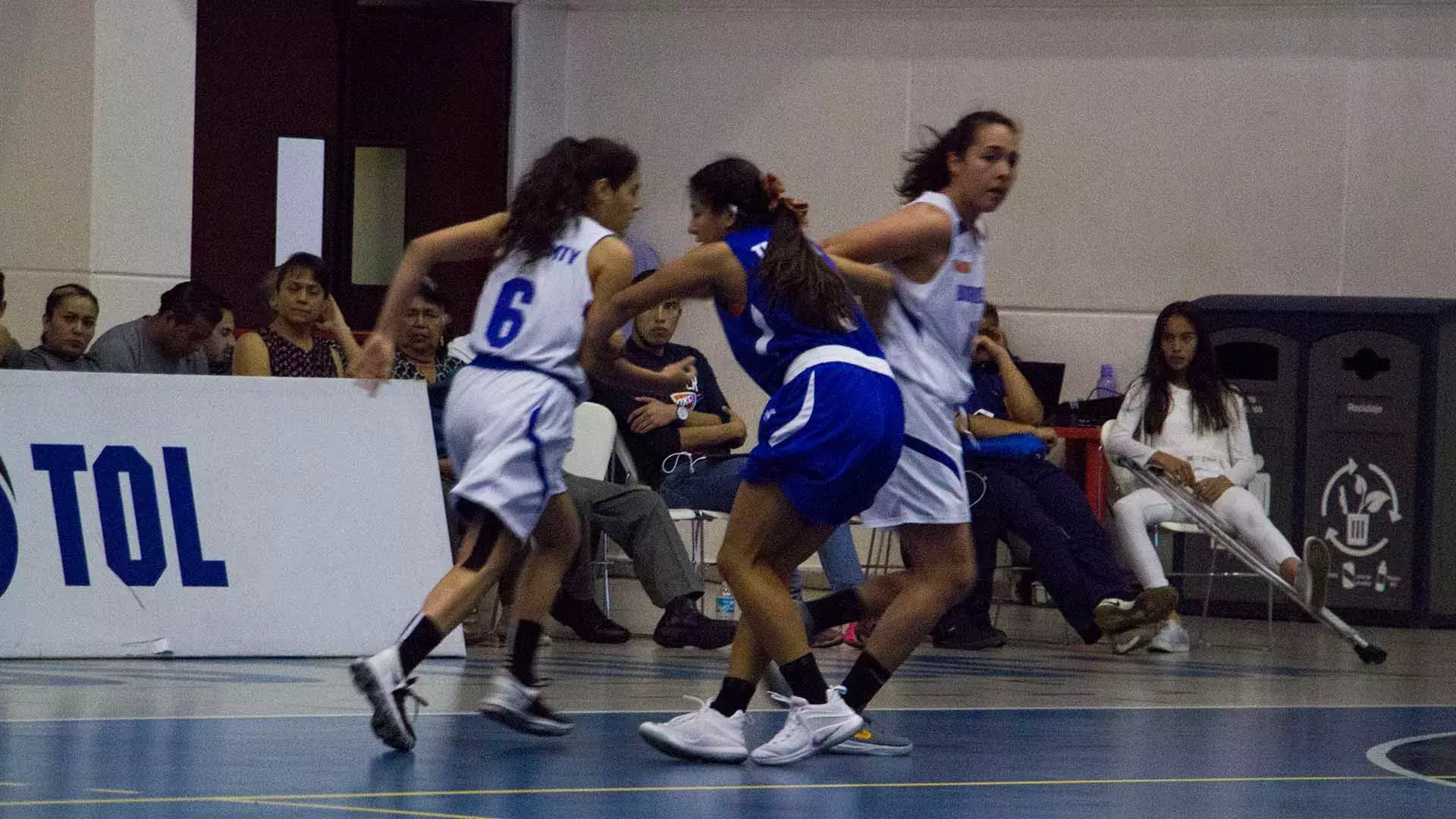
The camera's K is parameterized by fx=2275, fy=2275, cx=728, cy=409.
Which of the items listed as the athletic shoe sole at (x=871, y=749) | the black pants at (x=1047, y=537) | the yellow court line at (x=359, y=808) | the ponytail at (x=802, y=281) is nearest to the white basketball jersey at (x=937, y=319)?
the ponytail at (x=802, y=281)

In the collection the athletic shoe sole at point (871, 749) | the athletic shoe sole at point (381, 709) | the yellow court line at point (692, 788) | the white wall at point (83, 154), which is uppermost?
the white wall at point (83, 154)

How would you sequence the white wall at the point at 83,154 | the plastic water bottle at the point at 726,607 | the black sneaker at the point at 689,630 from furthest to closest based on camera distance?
the white wall at the point at 83,154 < the plastic water bottle at the point at 726,607 < the black sneaker at the point at 689,630

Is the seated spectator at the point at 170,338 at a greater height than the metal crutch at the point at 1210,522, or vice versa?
the seated spectator at the point at 170,338

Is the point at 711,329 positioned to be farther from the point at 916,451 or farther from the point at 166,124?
the point at 916,451

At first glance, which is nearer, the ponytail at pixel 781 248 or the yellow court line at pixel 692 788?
the yellow court line at pixel 692 788

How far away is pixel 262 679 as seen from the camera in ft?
24.2

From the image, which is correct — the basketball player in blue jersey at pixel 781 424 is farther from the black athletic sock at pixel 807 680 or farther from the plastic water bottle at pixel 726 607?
the plastic water bottle at pixel 726 607

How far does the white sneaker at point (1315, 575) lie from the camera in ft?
32.5

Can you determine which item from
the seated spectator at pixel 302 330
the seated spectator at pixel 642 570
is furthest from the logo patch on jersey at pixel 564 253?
the seated spectator at pixel 642 570

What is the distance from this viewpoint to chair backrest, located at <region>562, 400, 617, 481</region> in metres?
9.69

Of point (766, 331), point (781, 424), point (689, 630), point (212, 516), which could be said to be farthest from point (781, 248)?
point (689, 630)

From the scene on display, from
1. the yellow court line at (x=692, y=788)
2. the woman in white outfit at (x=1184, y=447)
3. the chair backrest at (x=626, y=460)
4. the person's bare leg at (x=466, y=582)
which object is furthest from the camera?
the woman in white outfit at (x=1184, y=447)

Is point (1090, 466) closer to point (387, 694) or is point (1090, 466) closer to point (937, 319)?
point (937, 319)

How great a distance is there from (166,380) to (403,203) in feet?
23.6
